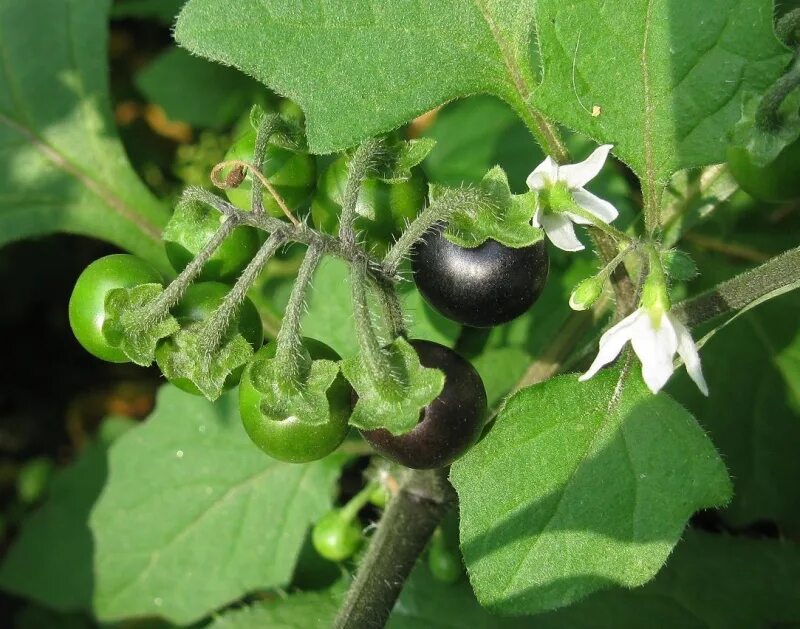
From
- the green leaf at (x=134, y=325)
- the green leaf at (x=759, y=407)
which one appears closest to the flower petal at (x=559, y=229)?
the green leaf at (x=134, y=325)

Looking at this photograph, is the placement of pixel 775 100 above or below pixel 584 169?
above

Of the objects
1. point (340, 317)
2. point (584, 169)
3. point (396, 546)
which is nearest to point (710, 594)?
point (396, 546)

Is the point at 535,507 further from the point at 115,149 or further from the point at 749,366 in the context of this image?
the point at 115,149

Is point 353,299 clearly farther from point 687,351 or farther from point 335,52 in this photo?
point 687,351

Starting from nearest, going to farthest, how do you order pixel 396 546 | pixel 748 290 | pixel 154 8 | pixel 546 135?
pixel 748 290 → pixel 546 135 → pixel 396 546 → pixel 154 8

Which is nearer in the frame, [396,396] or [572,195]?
[396,396]

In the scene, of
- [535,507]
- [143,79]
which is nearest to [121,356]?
[535,507]

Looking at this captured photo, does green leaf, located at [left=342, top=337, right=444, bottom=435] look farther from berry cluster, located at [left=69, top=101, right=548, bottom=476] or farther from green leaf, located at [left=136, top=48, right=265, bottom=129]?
green leaf, located at [left=136, top=48, right=265, bottom=129]

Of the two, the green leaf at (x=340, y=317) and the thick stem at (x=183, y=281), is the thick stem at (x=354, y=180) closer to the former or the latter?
the thick stem at (x=183, y=281)
